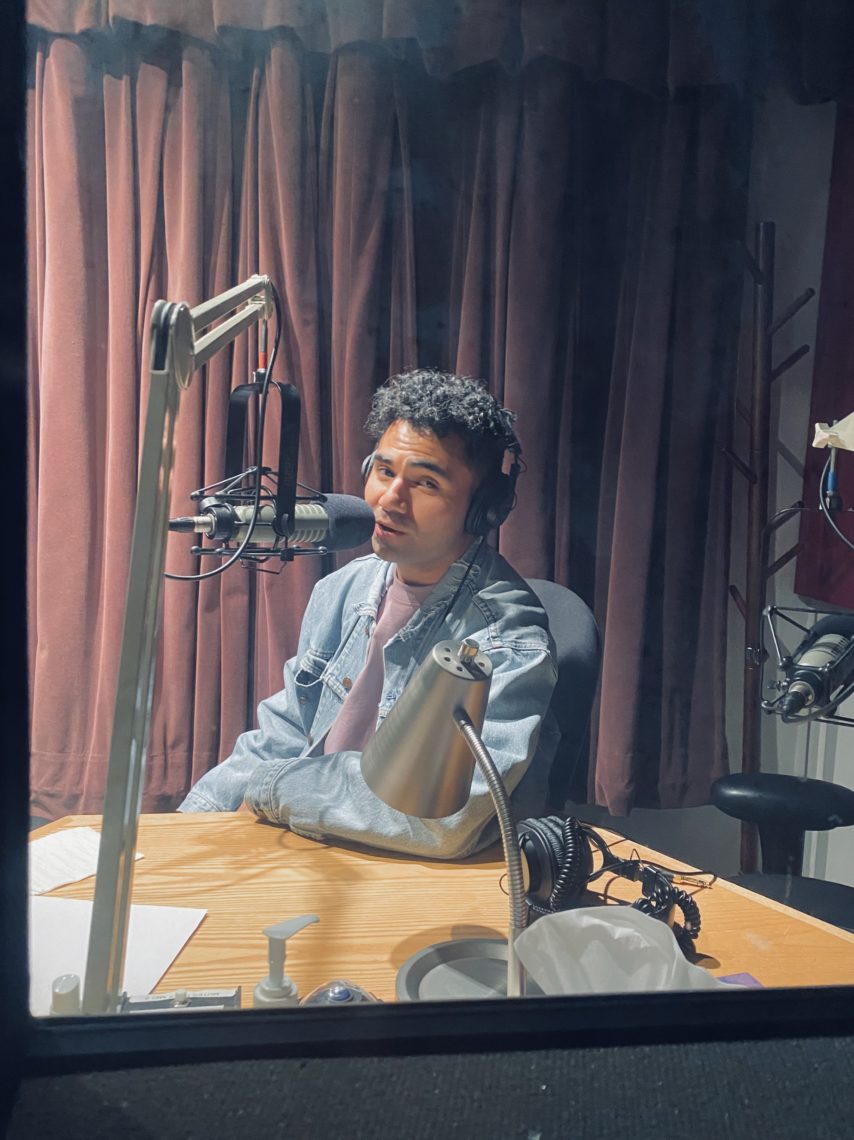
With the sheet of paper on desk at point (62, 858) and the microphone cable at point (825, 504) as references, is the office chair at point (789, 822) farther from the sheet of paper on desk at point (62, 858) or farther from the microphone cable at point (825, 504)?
the sheet of paper on desk at point (62, 858)

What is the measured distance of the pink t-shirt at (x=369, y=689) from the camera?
0.65 meters

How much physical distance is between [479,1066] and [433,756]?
18cm

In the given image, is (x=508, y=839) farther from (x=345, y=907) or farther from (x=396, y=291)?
(x=396, y=291)

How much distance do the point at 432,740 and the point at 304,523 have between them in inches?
7.2

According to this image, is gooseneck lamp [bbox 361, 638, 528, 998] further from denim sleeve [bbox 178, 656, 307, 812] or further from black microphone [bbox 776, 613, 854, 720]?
black microphone [bbox 776, 613, 854, 720]

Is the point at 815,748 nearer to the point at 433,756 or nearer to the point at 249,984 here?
the point at 433,756

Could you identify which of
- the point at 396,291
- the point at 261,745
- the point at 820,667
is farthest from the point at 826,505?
the point at 261,745

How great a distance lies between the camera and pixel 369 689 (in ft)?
2.15

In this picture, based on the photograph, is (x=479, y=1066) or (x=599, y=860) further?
(x=599, y=860)

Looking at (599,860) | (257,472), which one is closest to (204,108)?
(257,472)

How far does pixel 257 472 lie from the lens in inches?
24.1

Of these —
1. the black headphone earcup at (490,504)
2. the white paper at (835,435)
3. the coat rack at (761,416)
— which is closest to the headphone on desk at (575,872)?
the coat rack at (761,416)

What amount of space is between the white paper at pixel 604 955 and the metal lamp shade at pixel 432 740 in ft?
0.35

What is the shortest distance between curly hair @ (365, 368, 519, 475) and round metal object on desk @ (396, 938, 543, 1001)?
346mm
